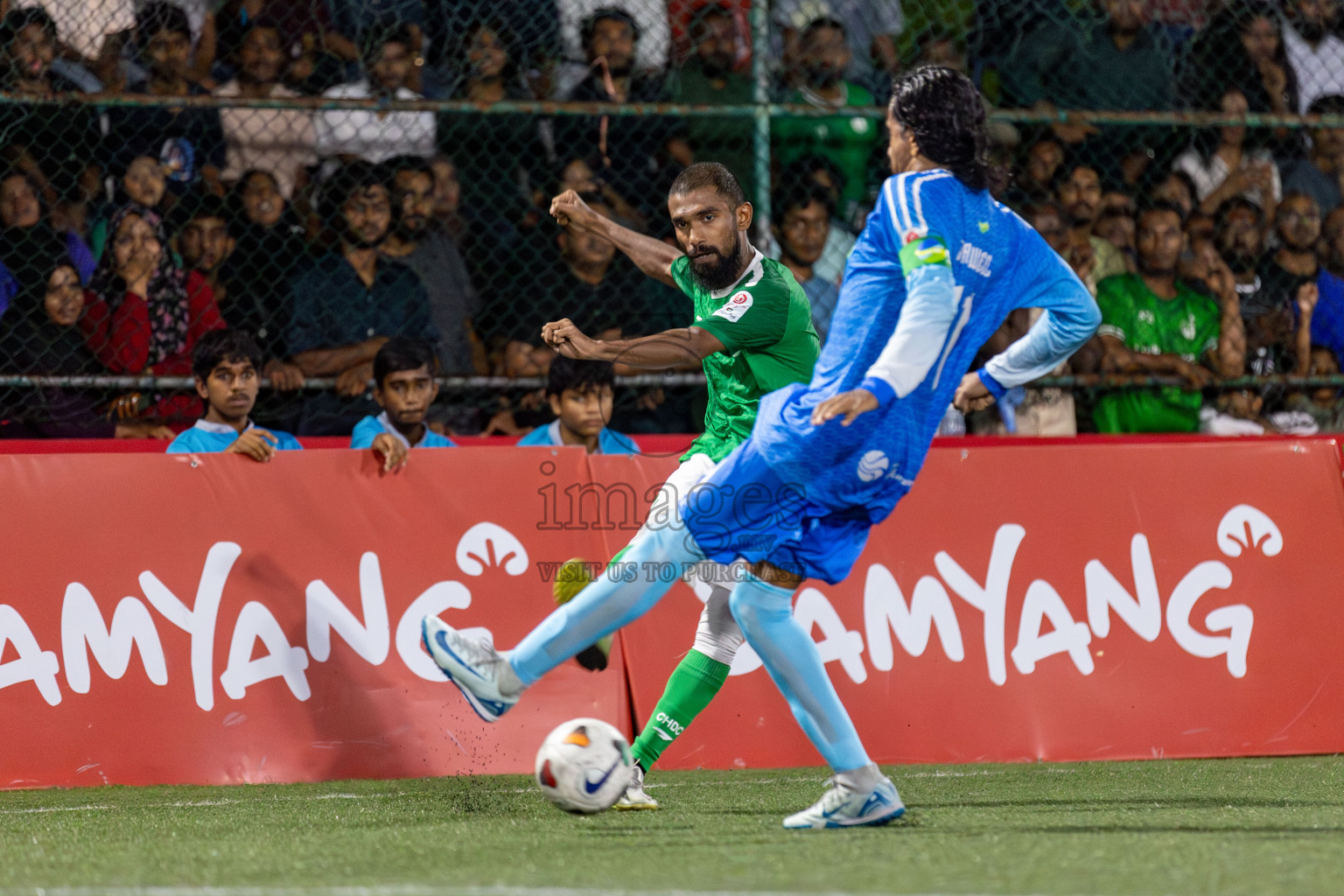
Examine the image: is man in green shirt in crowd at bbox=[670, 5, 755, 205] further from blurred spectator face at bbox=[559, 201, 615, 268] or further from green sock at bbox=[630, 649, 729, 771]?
green sock at bbox=[630, 649, 729, 771]

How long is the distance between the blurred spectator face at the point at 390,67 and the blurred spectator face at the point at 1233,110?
A: 4.22 meters

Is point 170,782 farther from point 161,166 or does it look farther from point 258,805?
point 161,166

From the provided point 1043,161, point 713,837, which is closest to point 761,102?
point 1043,161

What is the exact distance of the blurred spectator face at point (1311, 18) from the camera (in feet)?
24.5

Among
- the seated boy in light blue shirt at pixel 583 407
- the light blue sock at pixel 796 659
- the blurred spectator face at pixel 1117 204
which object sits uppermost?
the blurred spectator face at pixel 1117 204

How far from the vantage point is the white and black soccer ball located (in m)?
3.42

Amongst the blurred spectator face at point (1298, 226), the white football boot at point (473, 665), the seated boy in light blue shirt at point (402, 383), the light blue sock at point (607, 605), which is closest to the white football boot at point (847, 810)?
the light blue sock at point (607, 605)

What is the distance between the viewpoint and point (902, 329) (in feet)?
10.8

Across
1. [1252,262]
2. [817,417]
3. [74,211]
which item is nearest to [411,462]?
[74,211]

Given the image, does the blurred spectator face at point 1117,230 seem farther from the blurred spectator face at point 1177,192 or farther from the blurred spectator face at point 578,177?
the blurred spectator face at point 578,177

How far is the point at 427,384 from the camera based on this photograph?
575 centimetres

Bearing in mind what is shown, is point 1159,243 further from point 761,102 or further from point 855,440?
point 855,440

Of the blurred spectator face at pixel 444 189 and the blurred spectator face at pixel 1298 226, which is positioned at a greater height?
the blurred spectator face at pixel 444 189

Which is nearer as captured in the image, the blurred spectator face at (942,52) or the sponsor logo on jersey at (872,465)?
the sponsor logo on jersey at (872,465)
